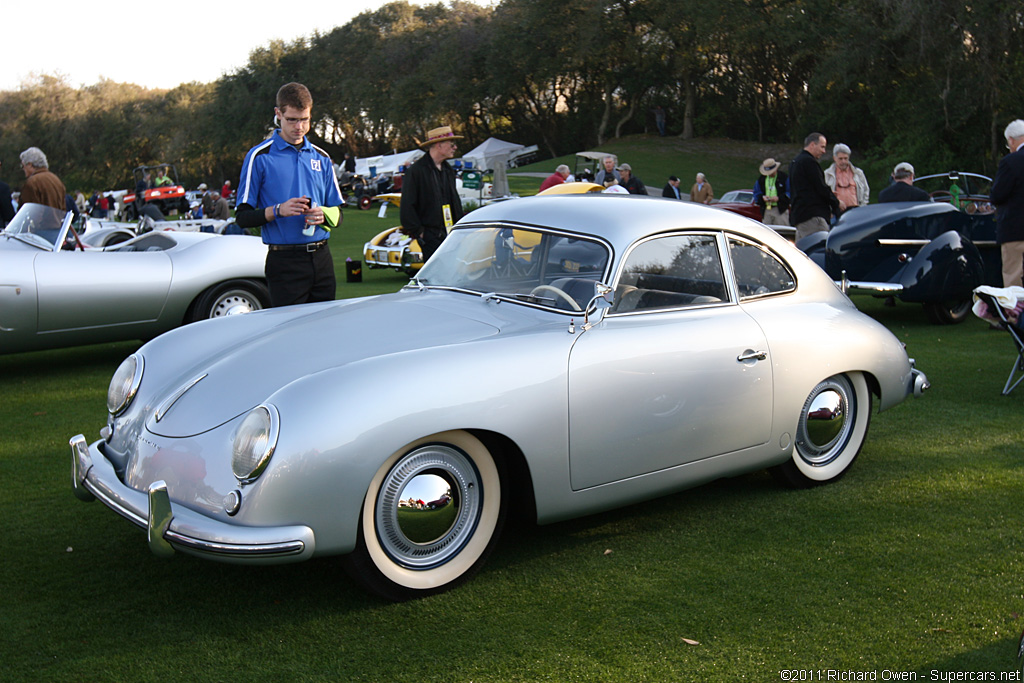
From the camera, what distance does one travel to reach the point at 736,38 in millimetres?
40500

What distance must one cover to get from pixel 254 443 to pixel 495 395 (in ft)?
2.86

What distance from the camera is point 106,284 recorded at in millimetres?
7086

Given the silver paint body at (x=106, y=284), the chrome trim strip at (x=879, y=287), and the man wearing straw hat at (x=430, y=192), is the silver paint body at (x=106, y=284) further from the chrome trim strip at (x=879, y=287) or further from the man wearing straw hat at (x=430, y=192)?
the chrome trim strip at (x=879, y=287)

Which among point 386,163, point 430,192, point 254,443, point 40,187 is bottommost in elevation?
point 254,443

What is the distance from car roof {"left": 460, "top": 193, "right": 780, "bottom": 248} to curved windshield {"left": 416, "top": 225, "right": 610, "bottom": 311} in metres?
A: 0.06

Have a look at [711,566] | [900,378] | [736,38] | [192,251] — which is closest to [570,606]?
[711,566]

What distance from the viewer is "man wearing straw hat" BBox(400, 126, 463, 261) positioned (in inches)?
272

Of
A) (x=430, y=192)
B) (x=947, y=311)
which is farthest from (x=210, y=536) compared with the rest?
(x=947, y=311)

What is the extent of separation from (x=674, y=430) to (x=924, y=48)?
2959 cm

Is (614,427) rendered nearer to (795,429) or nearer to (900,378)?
(795,429)

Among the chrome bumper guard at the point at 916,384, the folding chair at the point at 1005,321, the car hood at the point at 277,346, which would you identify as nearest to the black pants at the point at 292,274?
the car hood at the point at 277,346

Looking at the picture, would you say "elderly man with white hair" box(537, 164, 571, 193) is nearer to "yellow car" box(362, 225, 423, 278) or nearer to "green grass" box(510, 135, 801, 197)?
"yellow car" box(362, 225, 423, 278)

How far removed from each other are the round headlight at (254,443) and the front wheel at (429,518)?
1.26 ft

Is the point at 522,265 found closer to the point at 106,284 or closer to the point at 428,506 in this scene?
the point at 428,506
